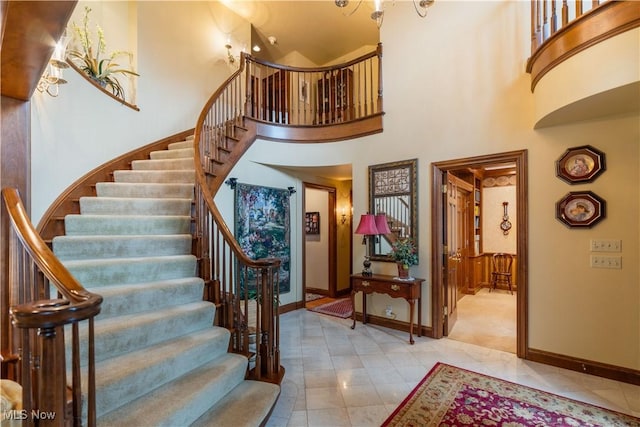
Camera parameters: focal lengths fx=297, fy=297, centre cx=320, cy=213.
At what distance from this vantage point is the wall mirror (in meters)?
3.92

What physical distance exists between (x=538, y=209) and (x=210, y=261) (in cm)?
336

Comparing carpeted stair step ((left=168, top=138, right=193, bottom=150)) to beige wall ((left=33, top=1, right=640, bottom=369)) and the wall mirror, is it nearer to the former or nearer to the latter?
beige wall ((left=33, top=1, right=640, bottom=369))

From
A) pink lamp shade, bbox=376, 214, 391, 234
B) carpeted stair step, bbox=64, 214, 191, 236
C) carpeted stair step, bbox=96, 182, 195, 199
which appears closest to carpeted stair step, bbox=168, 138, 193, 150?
carpeted stair step, bbox=96, 182, 195, 199

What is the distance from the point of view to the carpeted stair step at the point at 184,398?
1.62m

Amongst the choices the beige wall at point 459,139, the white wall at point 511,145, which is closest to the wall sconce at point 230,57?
the beige wall at point 459,139

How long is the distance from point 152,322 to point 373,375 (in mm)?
1993

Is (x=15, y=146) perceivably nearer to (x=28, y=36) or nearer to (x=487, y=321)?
(x=28, y=36)

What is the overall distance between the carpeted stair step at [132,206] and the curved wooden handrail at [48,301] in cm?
120

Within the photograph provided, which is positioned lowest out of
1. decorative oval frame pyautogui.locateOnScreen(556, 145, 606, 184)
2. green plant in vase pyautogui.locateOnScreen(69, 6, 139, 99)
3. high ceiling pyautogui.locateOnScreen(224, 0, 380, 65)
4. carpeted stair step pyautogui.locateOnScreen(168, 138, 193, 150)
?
decorative oval frame pyautogui.locateOnScreen(556, 145, 606, 184)

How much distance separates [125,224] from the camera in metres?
2.86

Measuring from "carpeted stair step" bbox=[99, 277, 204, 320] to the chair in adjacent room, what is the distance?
6386mm

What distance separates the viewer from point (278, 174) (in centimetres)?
493

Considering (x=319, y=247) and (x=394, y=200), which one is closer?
(x=394, y=200)

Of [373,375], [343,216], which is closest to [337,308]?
[343,216]
